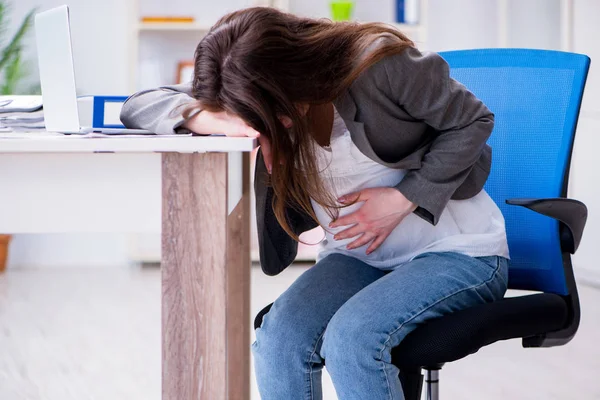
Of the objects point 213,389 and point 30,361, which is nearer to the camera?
point 213,389

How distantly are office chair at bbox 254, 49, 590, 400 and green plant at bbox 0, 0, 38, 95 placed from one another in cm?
261

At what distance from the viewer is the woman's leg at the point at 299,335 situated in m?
1.08

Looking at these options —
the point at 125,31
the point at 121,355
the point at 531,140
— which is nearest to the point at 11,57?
the point at 125,31

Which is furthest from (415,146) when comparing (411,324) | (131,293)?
(131,293)

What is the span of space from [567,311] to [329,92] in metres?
0.50

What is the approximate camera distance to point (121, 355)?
237 centimetres

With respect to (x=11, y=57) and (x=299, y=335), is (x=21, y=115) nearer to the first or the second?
(x=299, y=335)

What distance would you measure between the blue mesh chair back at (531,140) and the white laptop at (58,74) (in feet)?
2.14

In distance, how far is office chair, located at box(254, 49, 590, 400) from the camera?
1220 millimetres

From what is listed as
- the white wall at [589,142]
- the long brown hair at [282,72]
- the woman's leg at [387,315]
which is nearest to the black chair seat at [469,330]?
the woman's leg at [387,315]

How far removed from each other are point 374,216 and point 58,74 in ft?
1.68

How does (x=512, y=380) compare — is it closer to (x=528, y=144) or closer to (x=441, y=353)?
(x=528, y=144)

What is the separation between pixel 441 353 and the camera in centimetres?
102

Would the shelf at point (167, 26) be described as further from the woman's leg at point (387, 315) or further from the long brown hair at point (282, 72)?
the woman's leg at point (387, 315)
